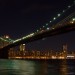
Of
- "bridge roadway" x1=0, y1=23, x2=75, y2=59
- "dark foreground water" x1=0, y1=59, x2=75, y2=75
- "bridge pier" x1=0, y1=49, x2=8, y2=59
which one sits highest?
"bridge roadway" x1=0, y1=23, x2=75, y2=59

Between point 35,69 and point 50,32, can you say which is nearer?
point 35,69

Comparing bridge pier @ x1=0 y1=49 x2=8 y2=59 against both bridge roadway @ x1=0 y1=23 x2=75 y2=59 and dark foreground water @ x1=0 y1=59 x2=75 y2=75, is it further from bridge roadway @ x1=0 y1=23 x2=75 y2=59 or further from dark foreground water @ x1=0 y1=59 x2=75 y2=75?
dark foreground water @ x1=0 y1=59 x2=75 y2=75

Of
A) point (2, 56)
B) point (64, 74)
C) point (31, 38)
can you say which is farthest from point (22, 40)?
point (64, 74)

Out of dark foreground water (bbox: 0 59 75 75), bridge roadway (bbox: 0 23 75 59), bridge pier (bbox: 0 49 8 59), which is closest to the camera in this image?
dark foreground water (bbox: 0 59 75 75)

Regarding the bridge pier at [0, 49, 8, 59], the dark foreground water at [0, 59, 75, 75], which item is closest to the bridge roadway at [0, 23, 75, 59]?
the dark foreground water at [0, 59, 75, 75]

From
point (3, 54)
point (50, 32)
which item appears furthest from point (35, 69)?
point (3, 54)

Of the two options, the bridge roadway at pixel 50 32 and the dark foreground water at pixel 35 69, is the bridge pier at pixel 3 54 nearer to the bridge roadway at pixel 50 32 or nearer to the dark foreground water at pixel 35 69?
the bridge roadway at pixel 50 32

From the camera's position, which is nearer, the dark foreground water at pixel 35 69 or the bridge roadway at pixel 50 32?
the dark foreground water at pixel 35 69

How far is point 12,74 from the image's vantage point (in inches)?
1310

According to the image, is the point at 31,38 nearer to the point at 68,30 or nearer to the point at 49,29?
the point at 49,29

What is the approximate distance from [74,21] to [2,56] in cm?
3585

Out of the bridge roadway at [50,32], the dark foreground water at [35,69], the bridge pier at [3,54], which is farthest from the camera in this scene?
the bridge pier at [3,54]

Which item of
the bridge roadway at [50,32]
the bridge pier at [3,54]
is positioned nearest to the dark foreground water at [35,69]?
the bridge roadway at [50,32]

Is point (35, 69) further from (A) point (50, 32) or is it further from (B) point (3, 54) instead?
(B) point (3, 54)
